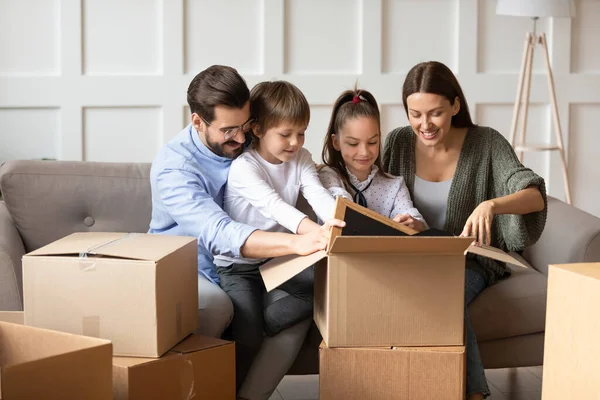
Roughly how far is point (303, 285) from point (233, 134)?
44 cm

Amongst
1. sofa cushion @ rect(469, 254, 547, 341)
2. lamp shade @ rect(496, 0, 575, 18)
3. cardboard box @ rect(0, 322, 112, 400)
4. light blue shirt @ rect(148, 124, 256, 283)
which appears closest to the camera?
cardboard box @ rect(0, 322, 112, 400)

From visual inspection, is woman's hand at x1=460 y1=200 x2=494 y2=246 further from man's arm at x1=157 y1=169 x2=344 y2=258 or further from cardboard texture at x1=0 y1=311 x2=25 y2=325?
cardboard texture at x1=0 y1=311 x2=25 y2=325

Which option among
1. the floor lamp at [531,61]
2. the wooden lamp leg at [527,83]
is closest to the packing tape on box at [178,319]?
the floor lamp at [531,61]

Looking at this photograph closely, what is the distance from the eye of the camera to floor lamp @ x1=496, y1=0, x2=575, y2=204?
3857mm

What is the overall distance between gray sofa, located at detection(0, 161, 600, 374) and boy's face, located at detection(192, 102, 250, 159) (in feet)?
1.27

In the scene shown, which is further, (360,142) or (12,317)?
(360,142)

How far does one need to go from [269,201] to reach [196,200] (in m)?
0.19

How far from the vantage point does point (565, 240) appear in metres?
2.52

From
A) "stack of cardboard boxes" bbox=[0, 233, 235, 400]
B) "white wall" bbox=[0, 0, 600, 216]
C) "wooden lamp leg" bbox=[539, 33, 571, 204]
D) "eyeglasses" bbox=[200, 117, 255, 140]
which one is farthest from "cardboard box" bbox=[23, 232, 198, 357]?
"wooden lamp leg" bbox=[539, 33, 571, 204]

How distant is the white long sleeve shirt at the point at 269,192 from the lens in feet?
7.16

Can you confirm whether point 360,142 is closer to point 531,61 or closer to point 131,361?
point 131,361

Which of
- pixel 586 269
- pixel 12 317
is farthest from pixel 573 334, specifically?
pixel 12 317

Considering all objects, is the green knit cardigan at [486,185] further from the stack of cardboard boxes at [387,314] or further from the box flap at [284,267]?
the box flap at [284,267]

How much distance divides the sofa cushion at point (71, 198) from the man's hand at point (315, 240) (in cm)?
72
